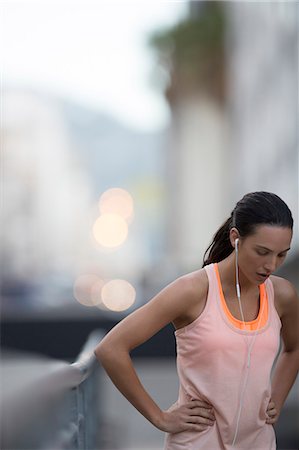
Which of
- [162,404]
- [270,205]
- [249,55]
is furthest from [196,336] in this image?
[249,55]

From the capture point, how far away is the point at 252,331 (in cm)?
367

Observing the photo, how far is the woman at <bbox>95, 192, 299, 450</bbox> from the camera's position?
366 centimetres

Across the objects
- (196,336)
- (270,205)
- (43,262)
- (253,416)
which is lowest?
(43,262)

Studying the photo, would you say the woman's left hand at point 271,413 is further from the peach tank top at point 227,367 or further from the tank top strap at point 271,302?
the tank top strap at point 271,302

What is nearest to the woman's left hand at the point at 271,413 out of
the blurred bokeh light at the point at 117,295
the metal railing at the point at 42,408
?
the metal railing at the point at 42,408

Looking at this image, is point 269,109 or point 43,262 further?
point 43,262

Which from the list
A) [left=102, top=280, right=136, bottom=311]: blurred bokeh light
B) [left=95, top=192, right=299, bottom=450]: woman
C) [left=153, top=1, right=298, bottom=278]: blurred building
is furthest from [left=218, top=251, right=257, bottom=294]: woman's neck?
[left=102, top=280, right=136, bottom=311]: blurred bokeh light

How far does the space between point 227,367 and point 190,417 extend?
0.20 m

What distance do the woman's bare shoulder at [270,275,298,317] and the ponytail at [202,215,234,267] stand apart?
0.64 ft

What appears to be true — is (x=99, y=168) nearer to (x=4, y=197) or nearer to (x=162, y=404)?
(x=4, y=197)

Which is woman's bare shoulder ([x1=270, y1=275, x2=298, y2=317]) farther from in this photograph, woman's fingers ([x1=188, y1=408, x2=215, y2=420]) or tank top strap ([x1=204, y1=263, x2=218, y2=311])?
woman's fingers ([x1=188, y1=408, x2=215, y2=420])

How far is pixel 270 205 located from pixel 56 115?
378 ft

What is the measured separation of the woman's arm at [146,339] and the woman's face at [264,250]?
18cm

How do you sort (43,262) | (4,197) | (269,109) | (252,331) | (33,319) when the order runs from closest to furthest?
(252,331)
(33,319)
(269,109)
(43,262)
(4,197)
